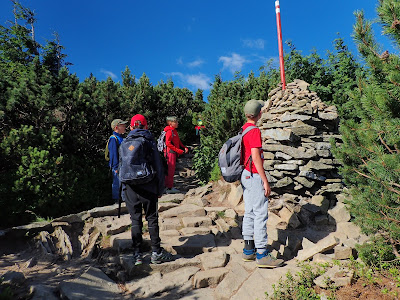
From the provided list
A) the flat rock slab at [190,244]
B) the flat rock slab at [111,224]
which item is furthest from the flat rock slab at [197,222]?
the flat rock slab at [111,224]

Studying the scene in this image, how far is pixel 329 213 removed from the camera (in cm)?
521

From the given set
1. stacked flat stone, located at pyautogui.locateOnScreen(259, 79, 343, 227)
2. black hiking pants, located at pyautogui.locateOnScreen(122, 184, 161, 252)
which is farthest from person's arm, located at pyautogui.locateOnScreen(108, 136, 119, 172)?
stacked flat stone, located at pyautogui.locateOnScreen(259, 79, 343, 227)

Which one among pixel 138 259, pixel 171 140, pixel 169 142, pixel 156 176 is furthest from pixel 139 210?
pixel 171 140

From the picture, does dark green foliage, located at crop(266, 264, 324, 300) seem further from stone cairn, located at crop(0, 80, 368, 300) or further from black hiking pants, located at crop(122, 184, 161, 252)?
black hiking pants, located at crop(122, 184, 161, 252)

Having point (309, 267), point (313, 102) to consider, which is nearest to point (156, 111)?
point (313, 102)

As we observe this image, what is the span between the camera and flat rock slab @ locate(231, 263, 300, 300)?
2.98 m

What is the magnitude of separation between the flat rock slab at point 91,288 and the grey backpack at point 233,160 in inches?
78.2

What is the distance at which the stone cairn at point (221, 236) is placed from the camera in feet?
10.6

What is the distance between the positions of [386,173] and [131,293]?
326 centimetres

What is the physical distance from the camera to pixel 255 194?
349cm

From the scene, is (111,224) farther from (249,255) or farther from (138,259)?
(249,255)

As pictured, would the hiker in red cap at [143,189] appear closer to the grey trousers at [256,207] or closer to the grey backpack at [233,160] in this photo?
the grey backpack at [233,160]

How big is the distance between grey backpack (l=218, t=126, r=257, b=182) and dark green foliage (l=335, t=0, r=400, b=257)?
1422 millimetres

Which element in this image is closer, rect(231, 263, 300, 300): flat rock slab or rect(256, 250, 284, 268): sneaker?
rect(231, 263, 300, 300): flat rock slab
